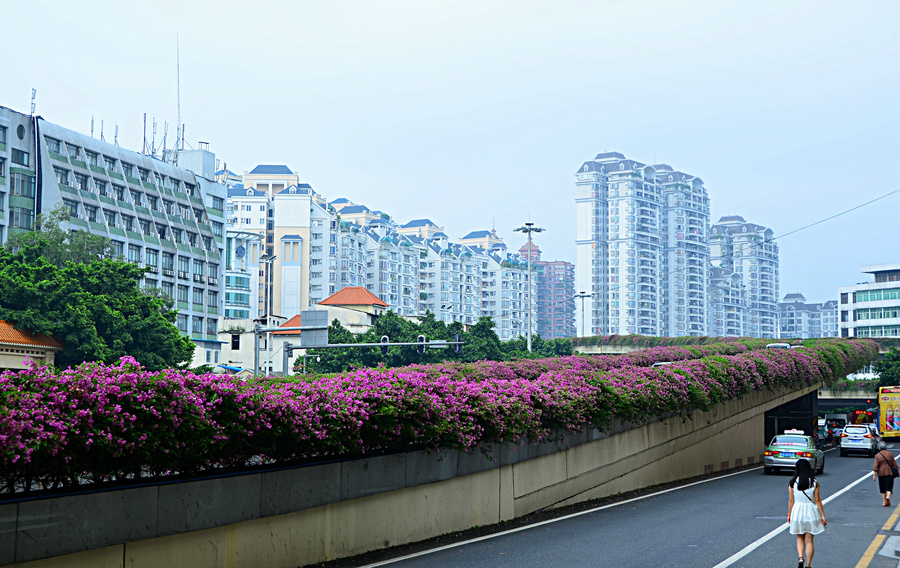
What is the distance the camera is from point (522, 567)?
11.9 meters

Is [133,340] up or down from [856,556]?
up

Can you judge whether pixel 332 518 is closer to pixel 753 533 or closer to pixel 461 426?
pixel 461 426

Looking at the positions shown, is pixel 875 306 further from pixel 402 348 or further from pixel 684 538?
pixel 684 538

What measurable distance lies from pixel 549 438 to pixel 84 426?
1163cm

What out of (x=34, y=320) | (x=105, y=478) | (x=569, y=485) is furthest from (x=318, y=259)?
(x=105, y=478)

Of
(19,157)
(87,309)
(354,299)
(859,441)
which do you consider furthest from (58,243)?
(859,441)

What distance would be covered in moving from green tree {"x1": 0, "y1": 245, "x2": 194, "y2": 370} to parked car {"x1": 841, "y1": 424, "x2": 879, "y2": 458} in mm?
37997

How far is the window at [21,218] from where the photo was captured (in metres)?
65.7

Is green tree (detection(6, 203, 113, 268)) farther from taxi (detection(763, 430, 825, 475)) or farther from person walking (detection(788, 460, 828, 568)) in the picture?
person walking (detection(788, 460, 828, 568))

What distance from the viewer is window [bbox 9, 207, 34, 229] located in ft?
216

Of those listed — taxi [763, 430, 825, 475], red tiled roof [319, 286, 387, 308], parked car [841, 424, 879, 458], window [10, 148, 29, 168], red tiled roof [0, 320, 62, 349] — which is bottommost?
parked car [841, 424, 879, 458]

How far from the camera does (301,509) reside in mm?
11633

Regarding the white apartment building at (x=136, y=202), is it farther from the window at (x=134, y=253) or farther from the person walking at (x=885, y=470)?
the person walking at (x=885, y=470)

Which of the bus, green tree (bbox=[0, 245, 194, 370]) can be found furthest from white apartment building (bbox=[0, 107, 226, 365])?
the bus
